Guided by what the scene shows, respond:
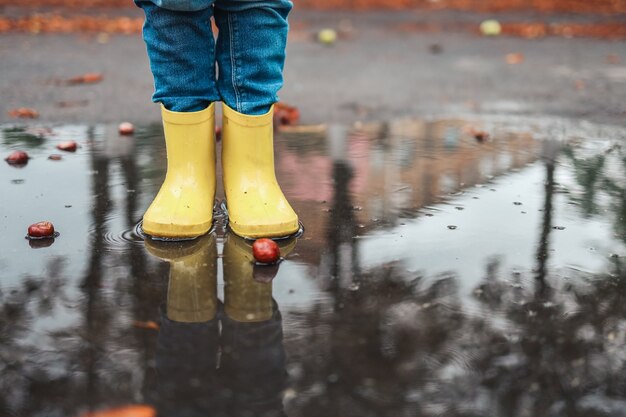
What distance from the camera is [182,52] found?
2.59 meters

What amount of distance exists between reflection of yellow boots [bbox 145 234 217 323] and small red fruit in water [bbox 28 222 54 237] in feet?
0.98

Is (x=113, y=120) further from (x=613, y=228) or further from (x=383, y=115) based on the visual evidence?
(x=613, y=228)

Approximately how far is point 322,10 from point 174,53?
8118 millimetres

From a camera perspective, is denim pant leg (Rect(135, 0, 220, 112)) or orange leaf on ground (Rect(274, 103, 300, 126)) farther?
orange leaf on ground (Rect(274, 103, 300, 126))

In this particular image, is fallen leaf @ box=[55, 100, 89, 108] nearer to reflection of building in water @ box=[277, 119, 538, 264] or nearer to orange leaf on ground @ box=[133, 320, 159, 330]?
reflection of building in water @ box=[277, 119, 538, 264]

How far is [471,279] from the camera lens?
89.1 inches

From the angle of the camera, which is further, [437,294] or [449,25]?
[449,25]

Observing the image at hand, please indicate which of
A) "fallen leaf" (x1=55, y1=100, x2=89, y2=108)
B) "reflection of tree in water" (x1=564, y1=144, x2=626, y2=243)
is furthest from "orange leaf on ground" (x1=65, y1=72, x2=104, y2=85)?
"reflection of tree in water" (x1=564, y1=144, x2=626, y2=243)

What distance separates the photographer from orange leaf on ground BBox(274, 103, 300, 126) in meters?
4.41

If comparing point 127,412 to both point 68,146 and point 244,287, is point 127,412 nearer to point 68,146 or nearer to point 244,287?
point 244,287

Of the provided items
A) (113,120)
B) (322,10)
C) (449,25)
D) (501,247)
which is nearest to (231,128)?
(501,247)

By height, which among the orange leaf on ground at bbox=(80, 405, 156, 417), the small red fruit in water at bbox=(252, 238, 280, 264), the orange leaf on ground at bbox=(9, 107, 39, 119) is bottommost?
the orange leaf on ground at bbox=(80, 405, 156, 417)

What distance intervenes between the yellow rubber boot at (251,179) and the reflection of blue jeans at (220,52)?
6cm

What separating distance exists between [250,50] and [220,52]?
0.41ft
